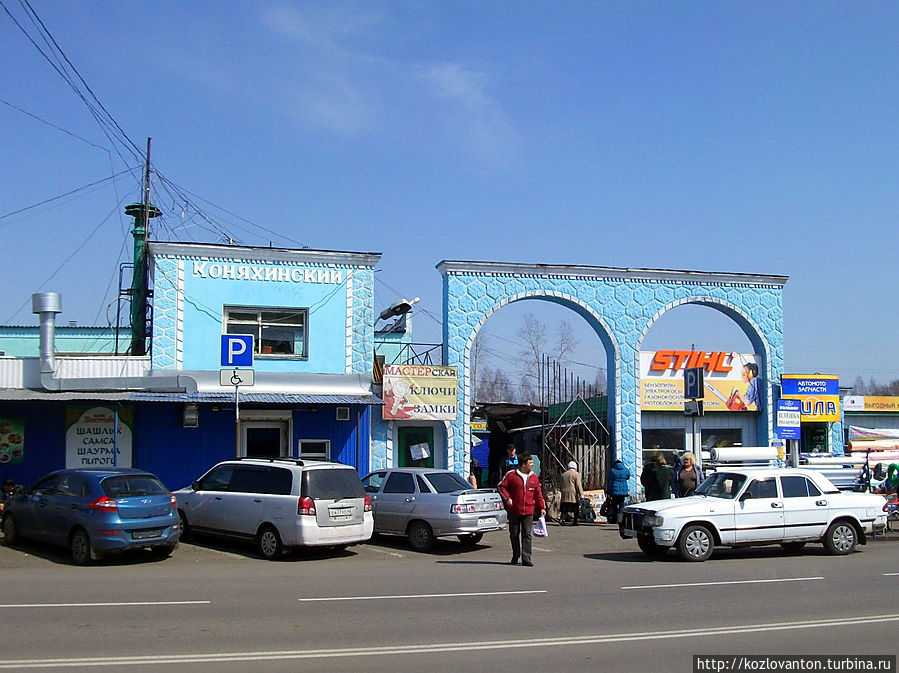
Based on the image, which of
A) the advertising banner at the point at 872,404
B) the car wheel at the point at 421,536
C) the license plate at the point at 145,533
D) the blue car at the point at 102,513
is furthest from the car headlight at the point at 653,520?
the advertising banner at the point at 872,404

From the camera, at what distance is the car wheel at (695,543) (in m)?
15.7

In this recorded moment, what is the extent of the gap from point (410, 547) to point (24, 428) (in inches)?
388

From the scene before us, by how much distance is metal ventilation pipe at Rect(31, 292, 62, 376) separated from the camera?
2105 centimetres

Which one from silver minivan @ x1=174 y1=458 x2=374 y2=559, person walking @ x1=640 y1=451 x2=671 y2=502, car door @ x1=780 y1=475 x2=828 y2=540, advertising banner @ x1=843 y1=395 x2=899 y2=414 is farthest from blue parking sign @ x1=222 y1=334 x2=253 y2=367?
advertising banner @ x1=843 y1=395 x2=899 y2=414

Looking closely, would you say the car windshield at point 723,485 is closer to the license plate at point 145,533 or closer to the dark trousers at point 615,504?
the dark trousers at point 615,504

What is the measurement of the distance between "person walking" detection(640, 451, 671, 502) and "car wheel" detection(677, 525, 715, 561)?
171 inches

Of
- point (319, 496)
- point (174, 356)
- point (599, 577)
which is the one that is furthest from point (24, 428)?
point (599, 577)

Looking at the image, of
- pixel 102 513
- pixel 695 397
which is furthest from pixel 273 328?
pixel 695 397

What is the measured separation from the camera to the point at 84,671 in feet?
25.1

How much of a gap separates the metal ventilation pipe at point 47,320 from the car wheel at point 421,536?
9.45m

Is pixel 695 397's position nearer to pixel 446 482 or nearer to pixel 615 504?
pixel 615 504

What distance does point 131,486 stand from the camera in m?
15.7

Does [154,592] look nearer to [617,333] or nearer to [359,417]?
[359,417]

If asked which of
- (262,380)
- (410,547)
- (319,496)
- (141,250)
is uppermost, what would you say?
(141,250)
